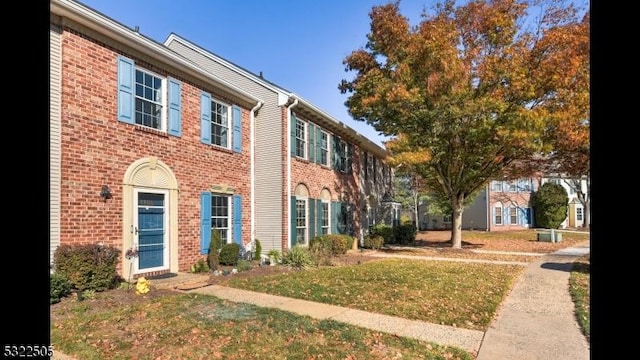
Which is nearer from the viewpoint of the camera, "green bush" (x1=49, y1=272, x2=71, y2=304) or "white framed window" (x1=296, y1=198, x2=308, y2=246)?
"green bush" (x1=49, y1=272, x2=71, y2=304)

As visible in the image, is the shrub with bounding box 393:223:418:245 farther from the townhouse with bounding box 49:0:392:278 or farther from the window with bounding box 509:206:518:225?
the window with bounding box 509:206:518:225

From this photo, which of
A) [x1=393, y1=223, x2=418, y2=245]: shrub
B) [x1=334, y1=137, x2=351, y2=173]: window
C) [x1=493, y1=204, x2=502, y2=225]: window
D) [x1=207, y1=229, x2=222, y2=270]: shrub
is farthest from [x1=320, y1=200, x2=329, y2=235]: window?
[x1=493, y1=204, x2=502, y2=225]: window

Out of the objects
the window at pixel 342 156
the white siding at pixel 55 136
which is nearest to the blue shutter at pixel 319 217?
the window at pixel 342 156

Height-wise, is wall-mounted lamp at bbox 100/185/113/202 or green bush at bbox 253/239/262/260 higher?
wall-mounted lamp at bbox 100/185/113/202

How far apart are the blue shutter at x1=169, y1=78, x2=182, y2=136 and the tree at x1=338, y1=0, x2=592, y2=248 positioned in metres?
8.33

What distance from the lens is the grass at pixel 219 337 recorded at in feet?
16.0

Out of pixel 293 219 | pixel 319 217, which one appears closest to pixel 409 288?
pixel 293 219

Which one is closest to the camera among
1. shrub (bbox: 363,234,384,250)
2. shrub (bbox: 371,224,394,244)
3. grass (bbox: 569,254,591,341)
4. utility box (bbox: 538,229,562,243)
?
grass (bbox: 569,254,591,341)

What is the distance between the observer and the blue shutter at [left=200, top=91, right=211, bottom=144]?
38.9ft

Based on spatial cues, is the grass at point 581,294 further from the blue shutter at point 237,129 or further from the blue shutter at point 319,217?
the blue shutter at point 237,129

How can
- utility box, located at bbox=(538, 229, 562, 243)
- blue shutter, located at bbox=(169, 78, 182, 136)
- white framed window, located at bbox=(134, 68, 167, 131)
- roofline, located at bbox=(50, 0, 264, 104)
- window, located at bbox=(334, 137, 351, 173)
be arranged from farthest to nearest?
utility box, located at bbox=(538, 229, 562, 243)
window, located at bbox=(334, 137, 351, 173)
blue shutter, located at bbox=(169, 78, 182, 136)
white framed window, located at bbox=(134, 68, 167, 131)
roofline, located at bbox=(50, 0, 264, 104)

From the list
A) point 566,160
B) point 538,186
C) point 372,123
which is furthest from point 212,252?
point 538,186

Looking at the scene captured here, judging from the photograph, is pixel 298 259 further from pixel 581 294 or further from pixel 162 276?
pixel 581 294
